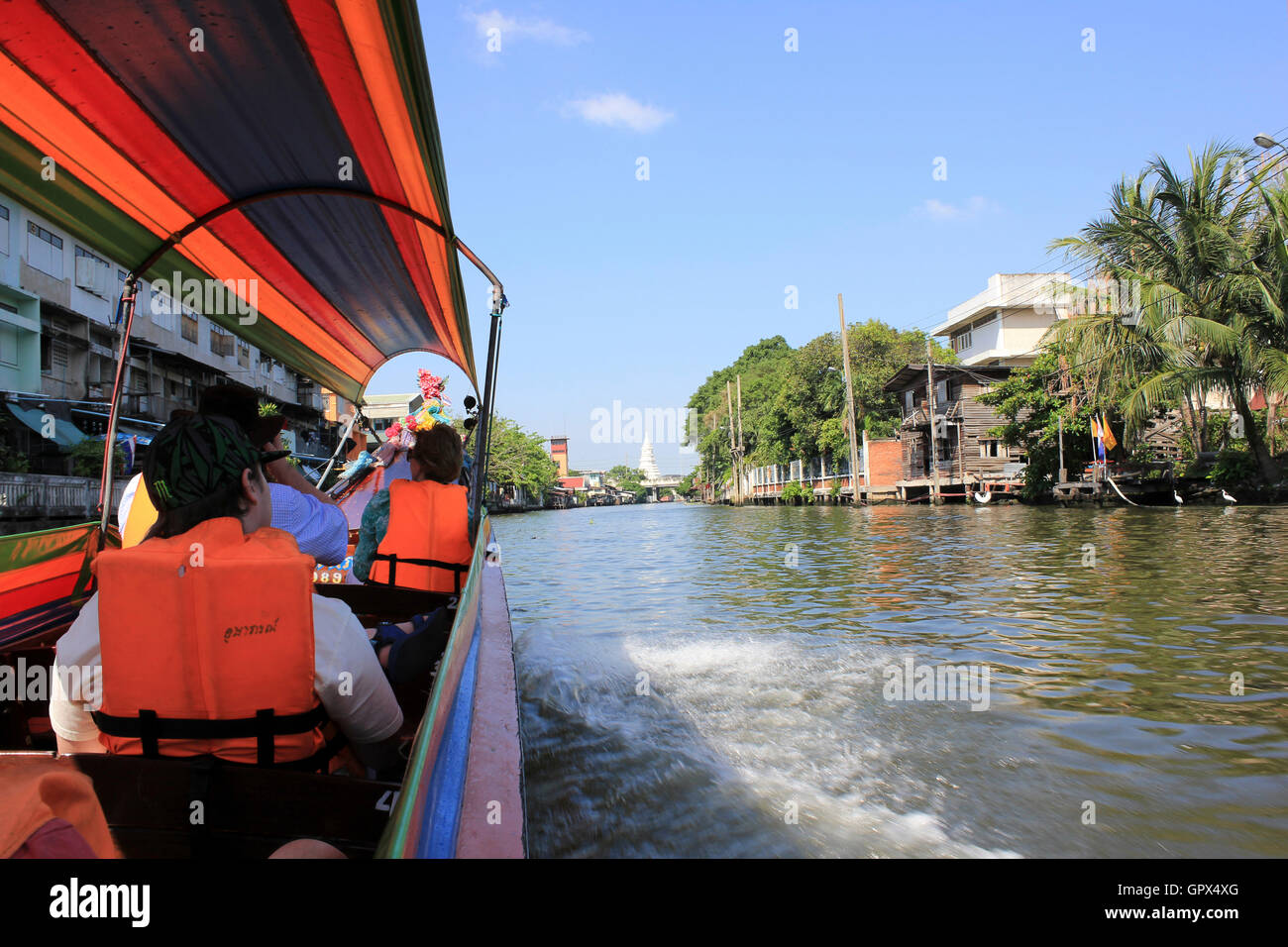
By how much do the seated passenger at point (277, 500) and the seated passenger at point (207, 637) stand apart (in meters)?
1.03

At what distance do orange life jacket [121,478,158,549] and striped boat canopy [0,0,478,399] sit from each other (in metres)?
1.30

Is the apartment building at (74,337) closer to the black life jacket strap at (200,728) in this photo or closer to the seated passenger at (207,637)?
the seated passenger at (207,637)

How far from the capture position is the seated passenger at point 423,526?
3232mm

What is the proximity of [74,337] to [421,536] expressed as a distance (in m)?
20.3

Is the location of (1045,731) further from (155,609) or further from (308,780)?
(155,609)

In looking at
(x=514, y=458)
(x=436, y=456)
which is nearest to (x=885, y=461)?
(x=514, y=458)

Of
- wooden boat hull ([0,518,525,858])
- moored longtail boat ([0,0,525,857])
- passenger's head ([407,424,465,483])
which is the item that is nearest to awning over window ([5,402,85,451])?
moored longtail boat ([0,0,525,857])

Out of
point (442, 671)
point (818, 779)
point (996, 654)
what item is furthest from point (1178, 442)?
point (442, 671)

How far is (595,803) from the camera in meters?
3.11

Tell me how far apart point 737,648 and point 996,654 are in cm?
178

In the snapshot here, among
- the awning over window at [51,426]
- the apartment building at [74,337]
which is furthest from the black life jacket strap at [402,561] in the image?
the awning over window at [51,426]

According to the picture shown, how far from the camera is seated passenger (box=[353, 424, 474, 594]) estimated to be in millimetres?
3232

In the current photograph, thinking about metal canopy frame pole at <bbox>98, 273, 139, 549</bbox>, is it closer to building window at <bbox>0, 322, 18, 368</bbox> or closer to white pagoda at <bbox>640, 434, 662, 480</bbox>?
building window at <bbox>0, 322, 18, 368</bbox>

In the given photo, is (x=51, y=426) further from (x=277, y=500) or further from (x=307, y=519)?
(x=277, y=500)
